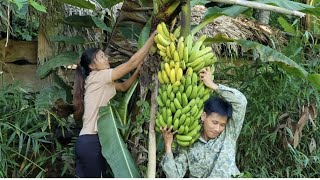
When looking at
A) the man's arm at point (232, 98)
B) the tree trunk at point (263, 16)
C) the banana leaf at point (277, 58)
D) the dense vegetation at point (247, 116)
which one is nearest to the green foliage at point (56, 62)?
the dense vegetation at point (247, 116)

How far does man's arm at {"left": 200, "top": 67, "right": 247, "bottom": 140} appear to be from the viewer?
7.44 ft

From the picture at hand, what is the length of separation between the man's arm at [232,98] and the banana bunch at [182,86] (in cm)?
3

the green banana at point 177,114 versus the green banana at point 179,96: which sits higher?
the green banana at point 179,96

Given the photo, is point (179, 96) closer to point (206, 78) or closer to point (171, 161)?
point (206, 78)

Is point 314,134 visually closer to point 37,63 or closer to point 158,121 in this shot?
point 158,121

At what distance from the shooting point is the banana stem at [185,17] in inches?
90.5

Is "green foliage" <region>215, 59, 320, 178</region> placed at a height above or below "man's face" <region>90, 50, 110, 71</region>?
below

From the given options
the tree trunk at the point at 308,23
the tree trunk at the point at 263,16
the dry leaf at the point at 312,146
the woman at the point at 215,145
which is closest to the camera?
the woman at the point at 215,145

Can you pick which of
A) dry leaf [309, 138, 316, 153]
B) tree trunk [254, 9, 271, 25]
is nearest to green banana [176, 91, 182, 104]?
dry leaf [309, 138, 316, 153]

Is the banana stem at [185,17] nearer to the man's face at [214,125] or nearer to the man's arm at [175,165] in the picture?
the man's face at [214,125]

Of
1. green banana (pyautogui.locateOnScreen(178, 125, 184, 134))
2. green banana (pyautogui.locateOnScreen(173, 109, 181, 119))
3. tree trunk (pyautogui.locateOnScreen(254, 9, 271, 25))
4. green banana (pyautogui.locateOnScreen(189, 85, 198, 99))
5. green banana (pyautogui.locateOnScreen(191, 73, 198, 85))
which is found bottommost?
green banana (pyautogui.locateOnScreen(178, 125, 184, 134))

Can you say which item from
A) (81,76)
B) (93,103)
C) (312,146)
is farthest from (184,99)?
(312,146)

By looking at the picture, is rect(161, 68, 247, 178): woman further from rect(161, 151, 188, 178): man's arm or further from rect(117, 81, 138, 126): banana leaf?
rect(117, 81, 138, 126): banana leaf

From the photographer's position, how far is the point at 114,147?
8.78 feet
